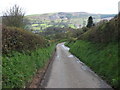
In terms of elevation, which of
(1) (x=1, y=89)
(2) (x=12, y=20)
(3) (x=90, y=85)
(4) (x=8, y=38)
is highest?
(2) (x=12, y=20)

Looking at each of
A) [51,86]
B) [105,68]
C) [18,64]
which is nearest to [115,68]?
[105,68]

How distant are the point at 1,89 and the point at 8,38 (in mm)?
5454

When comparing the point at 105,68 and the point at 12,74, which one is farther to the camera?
the point at 105,68

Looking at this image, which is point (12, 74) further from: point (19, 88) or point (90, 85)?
point (90, 85)

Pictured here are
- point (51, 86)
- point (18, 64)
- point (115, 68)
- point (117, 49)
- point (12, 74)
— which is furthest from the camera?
point (117, 49)

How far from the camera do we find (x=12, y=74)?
7.66m

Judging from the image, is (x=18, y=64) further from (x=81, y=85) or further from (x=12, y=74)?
(x=81, y=85)

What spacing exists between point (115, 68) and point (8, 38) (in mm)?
7495

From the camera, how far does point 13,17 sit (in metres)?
22.8

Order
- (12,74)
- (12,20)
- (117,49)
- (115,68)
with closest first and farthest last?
1. (12,74)
2. (115,68)
3. (117,49)
4. (12,20)

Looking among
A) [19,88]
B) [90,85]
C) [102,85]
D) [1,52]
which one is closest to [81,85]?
[90,85]

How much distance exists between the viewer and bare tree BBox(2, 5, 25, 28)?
73.0 feet

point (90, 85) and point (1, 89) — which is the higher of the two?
point (1, 89)

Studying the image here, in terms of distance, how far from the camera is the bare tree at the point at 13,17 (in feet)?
73.0
